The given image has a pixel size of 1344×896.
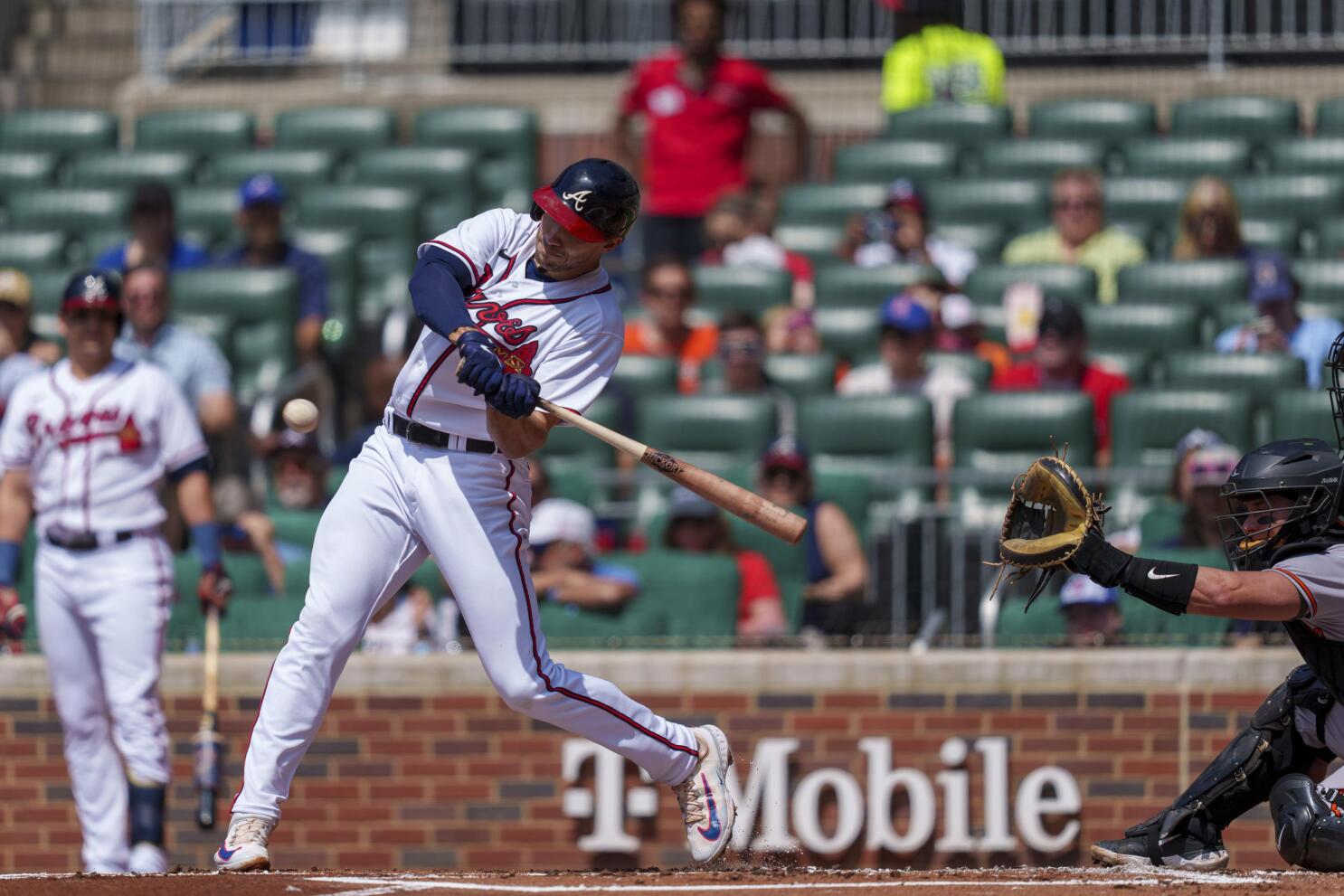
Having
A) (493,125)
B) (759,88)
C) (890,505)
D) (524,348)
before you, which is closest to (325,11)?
(493,125)

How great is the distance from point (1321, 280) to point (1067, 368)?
176 centimetres

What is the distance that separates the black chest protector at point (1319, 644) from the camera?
4.61 meters

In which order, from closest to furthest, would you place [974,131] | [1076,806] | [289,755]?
[289,755] → [1076,806] → [974,131]

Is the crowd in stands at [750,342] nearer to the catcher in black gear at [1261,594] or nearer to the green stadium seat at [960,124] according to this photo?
the green stadium seat at [960,124]

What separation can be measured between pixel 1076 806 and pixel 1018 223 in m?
4.01

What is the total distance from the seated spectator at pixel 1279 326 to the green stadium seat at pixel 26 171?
6.56m

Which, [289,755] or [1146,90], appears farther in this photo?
[1146,90]

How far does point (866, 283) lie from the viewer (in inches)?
371

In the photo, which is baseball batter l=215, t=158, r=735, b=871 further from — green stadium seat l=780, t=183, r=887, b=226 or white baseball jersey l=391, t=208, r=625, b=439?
green stadium seat l=780, t=183, r=887, b=226

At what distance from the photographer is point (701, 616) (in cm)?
720

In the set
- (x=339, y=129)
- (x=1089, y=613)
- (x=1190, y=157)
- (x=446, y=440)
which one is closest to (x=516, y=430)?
(x=446, y=440)

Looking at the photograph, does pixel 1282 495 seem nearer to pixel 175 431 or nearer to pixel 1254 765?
pixel 1254 765

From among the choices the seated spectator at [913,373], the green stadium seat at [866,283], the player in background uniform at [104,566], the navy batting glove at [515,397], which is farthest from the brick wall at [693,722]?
the green stadium seat at [866,283]

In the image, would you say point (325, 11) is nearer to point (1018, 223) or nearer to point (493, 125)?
point (493, 125)
